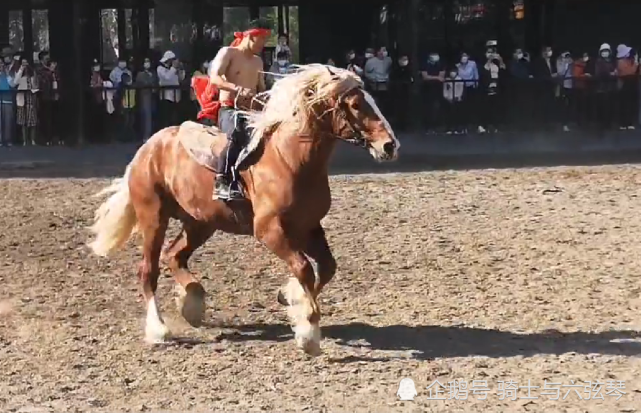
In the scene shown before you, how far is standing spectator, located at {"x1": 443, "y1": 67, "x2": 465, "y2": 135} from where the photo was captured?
19.1 m

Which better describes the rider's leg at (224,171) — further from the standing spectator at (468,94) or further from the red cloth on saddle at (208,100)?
the standing spectator at (468,94)

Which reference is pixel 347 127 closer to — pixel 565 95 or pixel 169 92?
pixel 169 92

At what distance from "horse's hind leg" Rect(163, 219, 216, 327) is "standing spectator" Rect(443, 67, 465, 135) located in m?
11.9

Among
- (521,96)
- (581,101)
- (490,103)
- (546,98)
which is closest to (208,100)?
(490,103)

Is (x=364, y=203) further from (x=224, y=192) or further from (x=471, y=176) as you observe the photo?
(x=224, y=192)

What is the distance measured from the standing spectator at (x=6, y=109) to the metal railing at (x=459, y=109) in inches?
15.6

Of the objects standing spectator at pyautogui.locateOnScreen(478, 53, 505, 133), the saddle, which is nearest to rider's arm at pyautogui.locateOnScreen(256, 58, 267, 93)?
the saddle

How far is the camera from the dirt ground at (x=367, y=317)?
5.95 metres

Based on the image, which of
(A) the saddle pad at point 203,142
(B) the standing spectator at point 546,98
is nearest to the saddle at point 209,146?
(A) the saddle pad at point 203,142

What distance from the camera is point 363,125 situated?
649 centimetres

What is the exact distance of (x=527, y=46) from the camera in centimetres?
2259

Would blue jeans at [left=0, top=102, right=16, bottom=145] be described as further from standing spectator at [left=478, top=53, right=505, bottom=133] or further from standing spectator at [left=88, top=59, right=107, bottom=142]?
standing spectator at [left=478, top=53, right=505, bottom=133]

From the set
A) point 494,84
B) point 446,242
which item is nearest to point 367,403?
point 446,242

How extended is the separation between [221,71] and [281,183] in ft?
3.18
